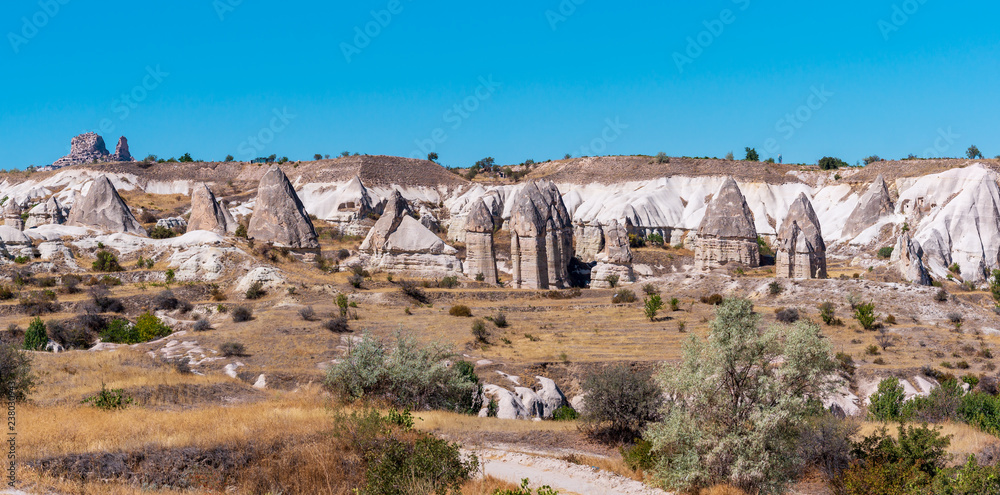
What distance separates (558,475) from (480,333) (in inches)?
575

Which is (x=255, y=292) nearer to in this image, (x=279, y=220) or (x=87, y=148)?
(x=279, y=220)

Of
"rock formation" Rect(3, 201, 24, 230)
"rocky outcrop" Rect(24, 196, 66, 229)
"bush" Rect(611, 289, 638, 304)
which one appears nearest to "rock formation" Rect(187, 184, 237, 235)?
"rock formation" Rect(3, 201, 24, 230)

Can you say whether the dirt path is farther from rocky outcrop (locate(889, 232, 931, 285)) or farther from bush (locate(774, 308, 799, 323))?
rocky outcrop (locate(889, 232, 931, 285))

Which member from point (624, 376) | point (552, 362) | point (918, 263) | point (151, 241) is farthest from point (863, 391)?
point (151, 241)

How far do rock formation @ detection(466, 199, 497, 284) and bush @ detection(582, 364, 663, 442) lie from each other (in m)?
22.5

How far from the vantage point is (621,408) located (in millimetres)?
14219

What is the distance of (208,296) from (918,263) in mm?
32974

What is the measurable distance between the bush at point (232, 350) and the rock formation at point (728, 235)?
2818 cm

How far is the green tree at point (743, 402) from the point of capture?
32.9 feet

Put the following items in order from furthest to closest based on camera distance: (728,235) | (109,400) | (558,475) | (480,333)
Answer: (728,235), (480,333), (109,400), (558,475)

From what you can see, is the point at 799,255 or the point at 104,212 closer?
the point at 799,255

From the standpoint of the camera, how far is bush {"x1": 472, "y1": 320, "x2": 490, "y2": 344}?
25.3 metres

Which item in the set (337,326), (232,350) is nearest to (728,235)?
(337,326)

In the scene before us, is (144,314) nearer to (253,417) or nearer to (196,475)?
(253,417)
